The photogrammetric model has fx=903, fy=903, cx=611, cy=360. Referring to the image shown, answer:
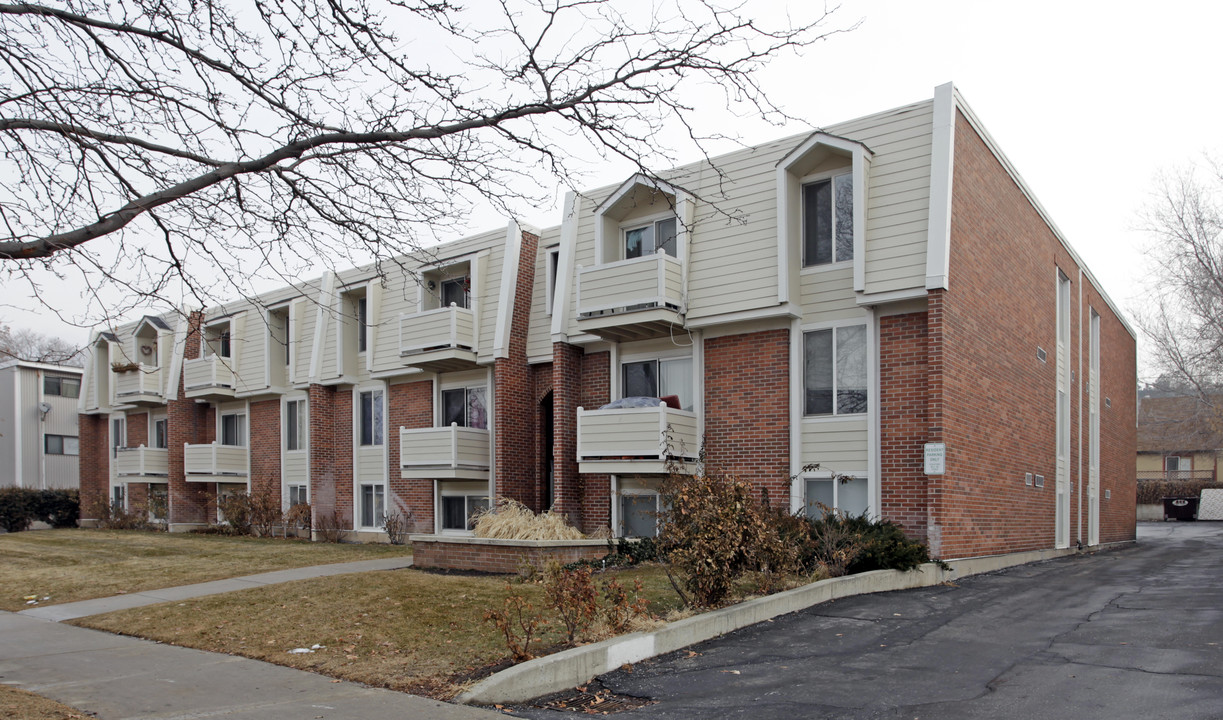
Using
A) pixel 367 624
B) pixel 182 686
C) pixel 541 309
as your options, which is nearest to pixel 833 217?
pixel 541 309

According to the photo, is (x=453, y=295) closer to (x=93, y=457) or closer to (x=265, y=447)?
(x=265, y=447)

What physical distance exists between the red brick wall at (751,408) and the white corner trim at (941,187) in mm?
3070

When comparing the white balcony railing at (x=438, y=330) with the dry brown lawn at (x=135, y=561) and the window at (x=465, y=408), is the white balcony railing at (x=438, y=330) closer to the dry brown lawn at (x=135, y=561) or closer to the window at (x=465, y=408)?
the window at (x=465, y=408)

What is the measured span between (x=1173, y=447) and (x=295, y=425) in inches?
1951

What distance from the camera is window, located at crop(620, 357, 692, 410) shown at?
58.6ft

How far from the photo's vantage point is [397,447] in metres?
23.5

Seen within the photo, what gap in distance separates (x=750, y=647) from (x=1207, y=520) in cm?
4570

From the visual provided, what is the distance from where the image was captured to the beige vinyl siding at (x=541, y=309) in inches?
806

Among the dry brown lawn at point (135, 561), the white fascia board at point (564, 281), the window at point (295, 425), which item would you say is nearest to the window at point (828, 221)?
the white fascia board at point (564, 281)

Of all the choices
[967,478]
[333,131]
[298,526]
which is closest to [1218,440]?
[967,478]

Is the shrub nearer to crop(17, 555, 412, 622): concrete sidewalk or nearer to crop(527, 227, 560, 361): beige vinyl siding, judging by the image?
crop(17, 555, 412, 622): concrete sidewalk

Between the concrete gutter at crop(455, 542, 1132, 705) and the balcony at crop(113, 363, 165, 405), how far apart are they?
1065 inches

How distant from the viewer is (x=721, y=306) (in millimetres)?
16703

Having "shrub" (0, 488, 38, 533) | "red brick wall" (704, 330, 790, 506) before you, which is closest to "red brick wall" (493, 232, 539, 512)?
"red brick wall" (704, 330, 790, 506)
